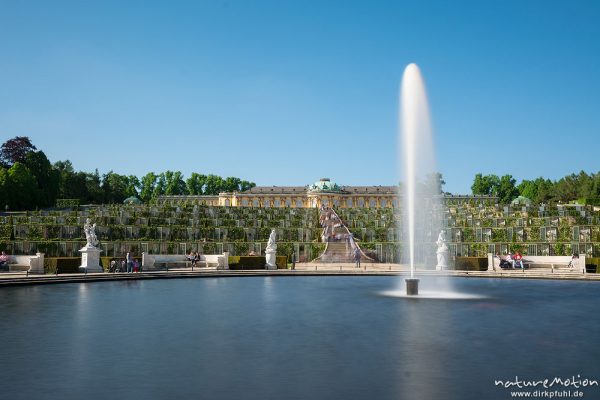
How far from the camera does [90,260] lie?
45.5 meters

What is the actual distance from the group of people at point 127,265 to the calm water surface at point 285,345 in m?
14.2

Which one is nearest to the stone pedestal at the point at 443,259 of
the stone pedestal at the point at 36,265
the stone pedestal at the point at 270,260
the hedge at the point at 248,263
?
the stone pedestal at the point at 270,260

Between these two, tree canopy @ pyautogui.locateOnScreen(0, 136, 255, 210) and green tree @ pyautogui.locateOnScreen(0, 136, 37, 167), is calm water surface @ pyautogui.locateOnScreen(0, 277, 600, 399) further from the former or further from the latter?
green tree @ pyautogui.locateOnScreen(0, 136, 37, 167)

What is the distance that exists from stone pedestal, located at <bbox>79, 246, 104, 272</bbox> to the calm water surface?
1482 cm

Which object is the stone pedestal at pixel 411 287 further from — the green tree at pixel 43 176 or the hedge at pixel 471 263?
the green tree at pixel 43 176

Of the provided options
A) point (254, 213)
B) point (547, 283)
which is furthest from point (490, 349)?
point (254, 213)

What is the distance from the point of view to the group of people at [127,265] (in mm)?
44594

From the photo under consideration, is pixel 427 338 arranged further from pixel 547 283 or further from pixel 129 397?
pixel 547 283

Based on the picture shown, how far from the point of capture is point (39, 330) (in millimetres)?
19406

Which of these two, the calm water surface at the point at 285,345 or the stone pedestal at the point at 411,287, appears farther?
the stone pedestal at the point at 411,287

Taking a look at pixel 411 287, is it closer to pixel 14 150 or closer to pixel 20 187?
pixel 20 187

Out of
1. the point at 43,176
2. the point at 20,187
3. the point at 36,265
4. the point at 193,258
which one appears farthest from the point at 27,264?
the point at 43,176

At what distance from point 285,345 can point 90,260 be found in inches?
1254

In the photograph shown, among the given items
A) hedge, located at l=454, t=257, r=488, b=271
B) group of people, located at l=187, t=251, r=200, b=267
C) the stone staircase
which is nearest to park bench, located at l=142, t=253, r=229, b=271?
group of people, located at l=187, t=251, r=200, b=267
